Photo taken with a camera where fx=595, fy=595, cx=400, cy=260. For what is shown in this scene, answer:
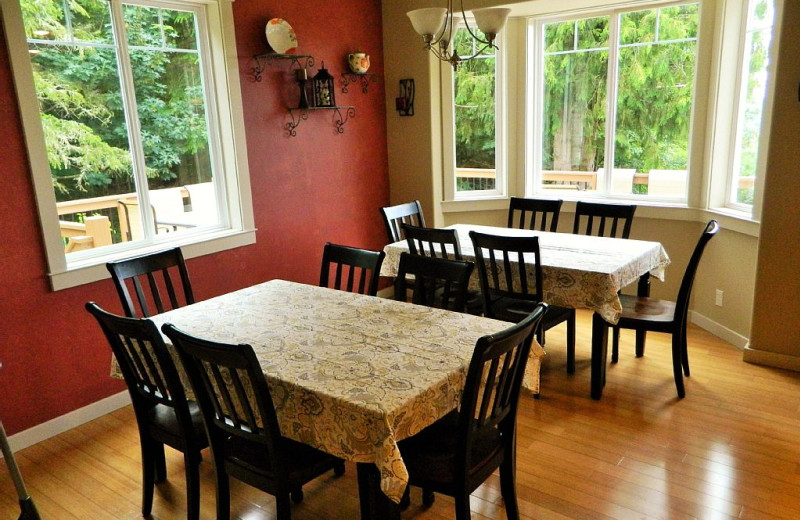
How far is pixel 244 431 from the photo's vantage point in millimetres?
1900

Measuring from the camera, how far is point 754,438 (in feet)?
9.43

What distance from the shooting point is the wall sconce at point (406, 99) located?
494 cm

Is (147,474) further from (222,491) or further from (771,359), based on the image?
(771,359)

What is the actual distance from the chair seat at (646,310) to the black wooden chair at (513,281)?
12.8 inches

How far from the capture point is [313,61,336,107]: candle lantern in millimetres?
4348

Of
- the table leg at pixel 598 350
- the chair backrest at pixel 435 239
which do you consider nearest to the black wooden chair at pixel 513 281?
the chair backrest at pixel 435 239

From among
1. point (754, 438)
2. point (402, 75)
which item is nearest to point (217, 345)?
point (754, 438)

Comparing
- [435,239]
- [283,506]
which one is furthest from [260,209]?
[283,506]

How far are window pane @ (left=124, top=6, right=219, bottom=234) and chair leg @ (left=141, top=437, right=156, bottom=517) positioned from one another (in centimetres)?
167

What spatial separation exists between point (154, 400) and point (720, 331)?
3.72 meters

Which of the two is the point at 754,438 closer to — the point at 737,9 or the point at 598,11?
the point at 737,9

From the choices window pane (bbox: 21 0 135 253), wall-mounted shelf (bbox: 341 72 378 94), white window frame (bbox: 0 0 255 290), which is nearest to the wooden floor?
white window frame (bbox: 0 0 255 290)

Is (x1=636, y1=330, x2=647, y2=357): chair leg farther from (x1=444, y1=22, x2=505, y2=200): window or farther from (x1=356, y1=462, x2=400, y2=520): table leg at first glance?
(x1=356, y1=462, x2=400, y2=520): table leg

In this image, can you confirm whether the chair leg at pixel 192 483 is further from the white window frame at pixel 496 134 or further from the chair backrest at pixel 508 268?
the white window frame at pixel 496 134
